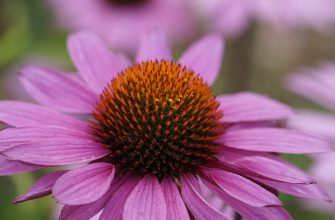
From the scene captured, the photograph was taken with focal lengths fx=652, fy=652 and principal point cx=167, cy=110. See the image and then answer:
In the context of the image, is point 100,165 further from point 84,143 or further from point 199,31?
point 199,31

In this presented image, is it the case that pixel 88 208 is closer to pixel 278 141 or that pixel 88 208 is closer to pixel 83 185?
pixel 83 185

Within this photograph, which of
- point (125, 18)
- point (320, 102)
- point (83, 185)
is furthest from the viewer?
point (125, 18)

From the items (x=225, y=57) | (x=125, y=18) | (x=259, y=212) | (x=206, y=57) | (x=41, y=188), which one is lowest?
(x=41, y=188)

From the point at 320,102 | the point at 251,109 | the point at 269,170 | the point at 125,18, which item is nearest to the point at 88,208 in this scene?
the point at 269,170

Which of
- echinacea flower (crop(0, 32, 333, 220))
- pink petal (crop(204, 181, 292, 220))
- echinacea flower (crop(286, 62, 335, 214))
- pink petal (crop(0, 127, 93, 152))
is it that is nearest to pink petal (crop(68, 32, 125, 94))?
echinacea flower (crop(0, 32, 333, 220))

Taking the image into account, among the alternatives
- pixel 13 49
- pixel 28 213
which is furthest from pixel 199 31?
pixel 28 213

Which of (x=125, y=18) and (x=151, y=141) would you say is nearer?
(x=151, y=141)

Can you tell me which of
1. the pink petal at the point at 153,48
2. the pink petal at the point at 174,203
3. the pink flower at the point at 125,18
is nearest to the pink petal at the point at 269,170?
the pink petal at the point at 174,203
